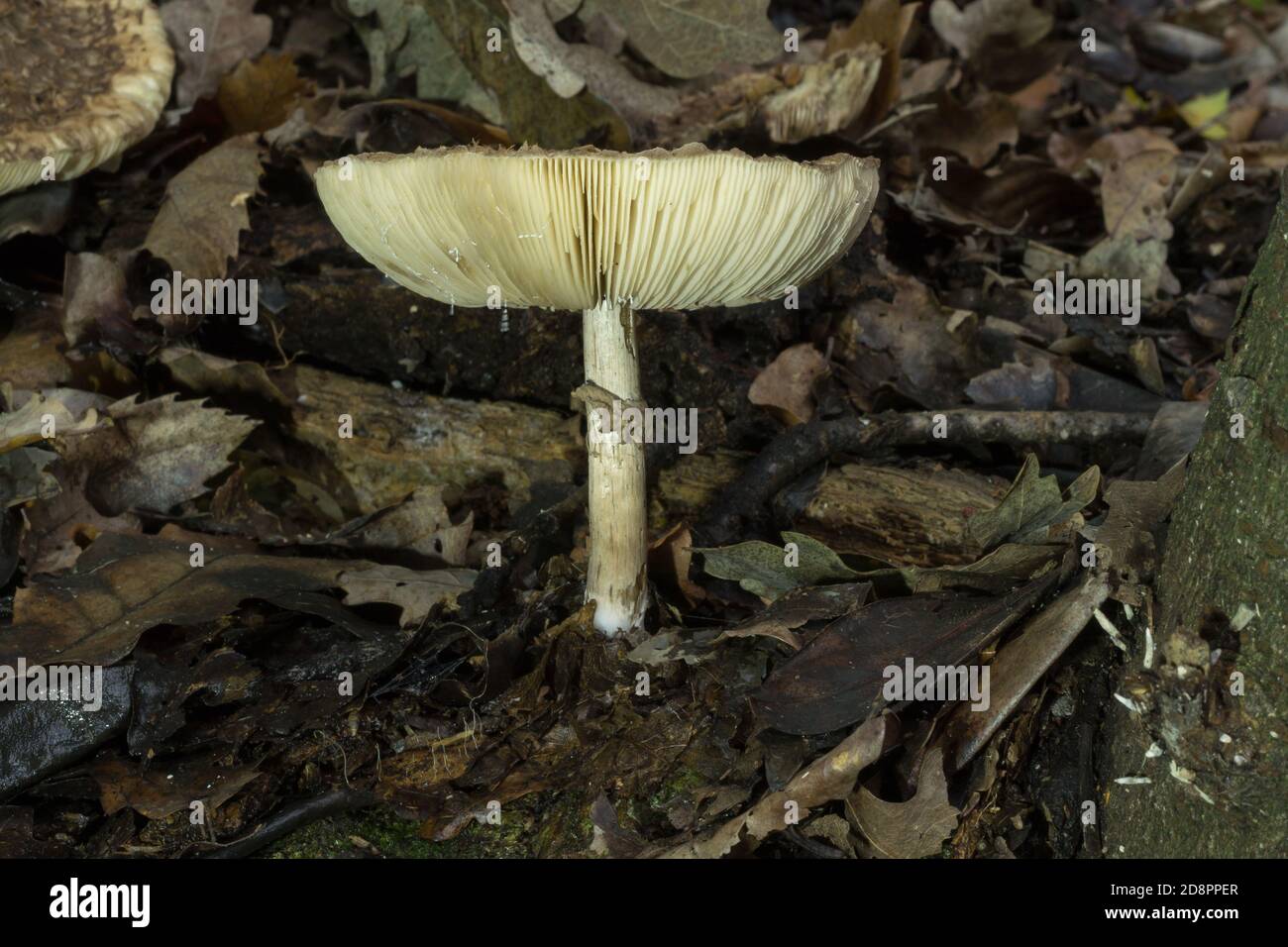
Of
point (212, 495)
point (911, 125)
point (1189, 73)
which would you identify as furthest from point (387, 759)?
point (1189, 73)

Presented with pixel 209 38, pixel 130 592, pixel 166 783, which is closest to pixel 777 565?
pixel 166 783

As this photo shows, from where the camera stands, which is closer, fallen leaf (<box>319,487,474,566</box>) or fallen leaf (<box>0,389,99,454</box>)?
fallen leaf (<box>0,389,99,454</box>)

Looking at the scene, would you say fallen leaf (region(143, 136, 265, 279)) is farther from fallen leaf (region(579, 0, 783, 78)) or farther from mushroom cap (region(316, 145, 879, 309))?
fallen leaf (region(579, 0, 783, 78))

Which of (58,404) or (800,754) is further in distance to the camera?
(58,404)

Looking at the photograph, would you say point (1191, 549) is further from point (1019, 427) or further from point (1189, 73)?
point (1189, 73)

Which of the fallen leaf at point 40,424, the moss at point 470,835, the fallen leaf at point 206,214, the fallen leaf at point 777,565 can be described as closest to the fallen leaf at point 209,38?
the fallen leaf at point 206,214

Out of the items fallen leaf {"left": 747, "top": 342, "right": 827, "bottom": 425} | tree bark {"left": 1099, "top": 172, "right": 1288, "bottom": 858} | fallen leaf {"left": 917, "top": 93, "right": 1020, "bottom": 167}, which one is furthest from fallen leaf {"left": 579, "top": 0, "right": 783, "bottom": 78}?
tree bark {"left": 1099, "top": 172, "right": 1288, "bottom": 858}
